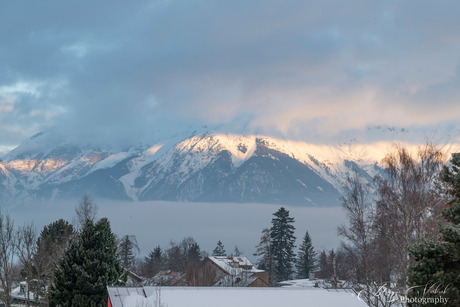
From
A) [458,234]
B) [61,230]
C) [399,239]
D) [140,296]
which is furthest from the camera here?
[61,230]

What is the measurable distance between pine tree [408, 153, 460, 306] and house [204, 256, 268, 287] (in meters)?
56.1

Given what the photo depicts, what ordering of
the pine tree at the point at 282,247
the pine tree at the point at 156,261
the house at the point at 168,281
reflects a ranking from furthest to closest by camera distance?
the pine tree at the point at 282,247
the pine tree at the point at 156,261
the house at the point at 168,281

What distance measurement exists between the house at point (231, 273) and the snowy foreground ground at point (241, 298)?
46.5 metres

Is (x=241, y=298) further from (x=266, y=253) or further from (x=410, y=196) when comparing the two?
(x=266, y=253)

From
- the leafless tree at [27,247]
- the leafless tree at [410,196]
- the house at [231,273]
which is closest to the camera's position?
the leafless tree at [410,196]

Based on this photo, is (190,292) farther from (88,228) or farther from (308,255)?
(308,255)

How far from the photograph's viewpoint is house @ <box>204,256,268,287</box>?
72375mm

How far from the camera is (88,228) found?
29.9m

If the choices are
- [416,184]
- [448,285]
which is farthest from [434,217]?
[448,285]

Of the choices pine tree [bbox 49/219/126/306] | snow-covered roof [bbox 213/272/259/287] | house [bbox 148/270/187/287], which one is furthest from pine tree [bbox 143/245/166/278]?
pine tree [bbox 49/219/126/306]

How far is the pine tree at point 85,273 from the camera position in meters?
28.6

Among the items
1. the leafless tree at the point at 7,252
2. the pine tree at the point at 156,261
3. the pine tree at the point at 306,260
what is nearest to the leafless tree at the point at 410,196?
the leafless tree at the point at 7,252

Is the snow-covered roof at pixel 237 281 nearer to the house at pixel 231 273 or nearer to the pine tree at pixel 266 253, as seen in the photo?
the house at pixel 231 273

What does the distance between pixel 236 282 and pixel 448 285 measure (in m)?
56.0
